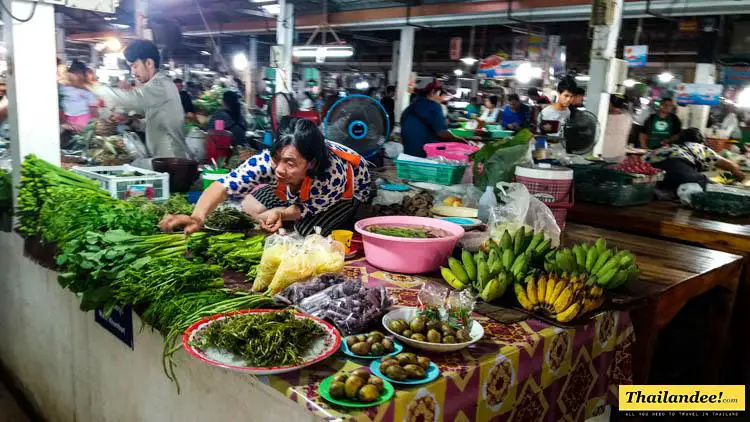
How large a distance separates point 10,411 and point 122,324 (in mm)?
1771

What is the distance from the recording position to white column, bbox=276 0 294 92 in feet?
31.3

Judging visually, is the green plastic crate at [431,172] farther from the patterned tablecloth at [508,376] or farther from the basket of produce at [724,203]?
the basket of produce at [724,203]

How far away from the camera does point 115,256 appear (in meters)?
2.16

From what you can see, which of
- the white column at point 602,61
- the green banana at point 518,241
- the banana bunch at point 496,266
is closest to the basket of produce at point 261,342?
the banana bunch at point 496,266

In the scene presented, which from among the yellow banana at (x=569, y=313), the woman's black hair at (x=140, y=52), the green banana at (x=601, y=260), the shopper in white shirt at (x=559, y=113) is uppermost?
the woman's black hair at (x=140, y=52)

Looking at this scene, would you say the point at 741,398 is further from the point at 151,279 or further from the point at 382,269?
the point at 151,279

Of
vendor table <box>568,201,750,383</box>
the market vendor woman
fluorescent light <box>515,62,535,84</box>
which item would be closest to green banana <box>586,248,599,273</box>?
the market vendor woman

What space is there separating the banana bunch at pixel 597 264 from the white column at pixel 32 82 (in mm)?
3049

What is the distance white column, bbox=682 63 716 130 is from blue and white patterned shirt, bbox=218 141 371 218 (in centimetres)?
1345

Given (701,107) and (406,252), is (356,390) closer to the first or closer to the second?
(406,252)

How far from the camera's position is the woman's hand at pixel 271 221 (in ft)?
9.00

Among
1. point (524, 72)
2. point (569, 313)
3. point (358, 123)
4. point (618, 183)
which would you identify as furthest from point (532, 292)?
point (524, 72)

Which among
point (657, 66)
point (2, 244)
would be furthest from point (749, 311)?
point (657, 66)

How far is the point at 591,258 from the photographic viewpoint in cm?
254
